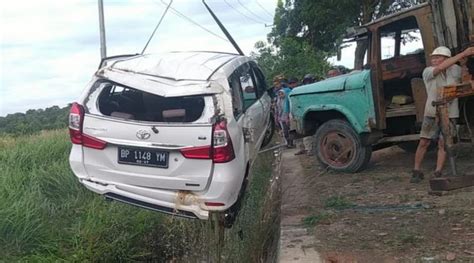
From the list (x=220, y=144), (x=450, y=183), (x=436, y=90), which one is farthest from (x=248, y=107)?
(x=450, y=183)

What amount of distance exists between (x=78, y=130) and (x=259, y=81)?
3.52 m

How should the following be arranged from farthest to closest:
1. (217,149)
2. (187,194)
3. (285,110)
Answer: (285,110), (187,194), (217,149)

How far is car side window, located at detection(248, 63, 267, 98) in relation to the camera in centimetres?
767

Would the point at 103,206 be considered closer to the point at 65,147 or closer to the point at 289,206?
the point at 289,206

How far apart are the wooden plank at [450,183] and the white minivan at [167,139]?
2.27m

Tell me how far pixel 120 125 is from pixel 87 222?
9.83 feet

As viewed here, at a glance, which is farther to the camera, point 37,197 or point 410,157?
point 410,157

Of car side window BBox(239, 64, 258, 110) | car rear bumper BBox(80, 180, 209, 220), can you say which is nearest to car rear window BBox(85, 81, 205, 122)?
car rear bumper BBox(80, 180, 209, 220)

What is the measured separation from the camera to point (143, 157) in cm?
477

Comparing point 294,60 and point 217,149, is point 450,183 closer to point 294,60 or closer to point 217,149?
point 217,149

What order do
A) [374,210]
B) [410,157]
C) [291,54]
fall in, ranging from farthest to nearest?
[291,54] < [410,157] < [374,210]

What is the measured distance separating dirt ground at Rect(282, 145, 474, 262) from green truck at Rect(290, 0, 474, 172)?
0.46 meters

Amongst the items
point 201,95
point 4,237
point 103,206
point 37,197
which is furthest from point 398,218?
point 37,197

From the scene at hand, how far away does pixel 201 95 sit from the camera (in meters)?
4.79
